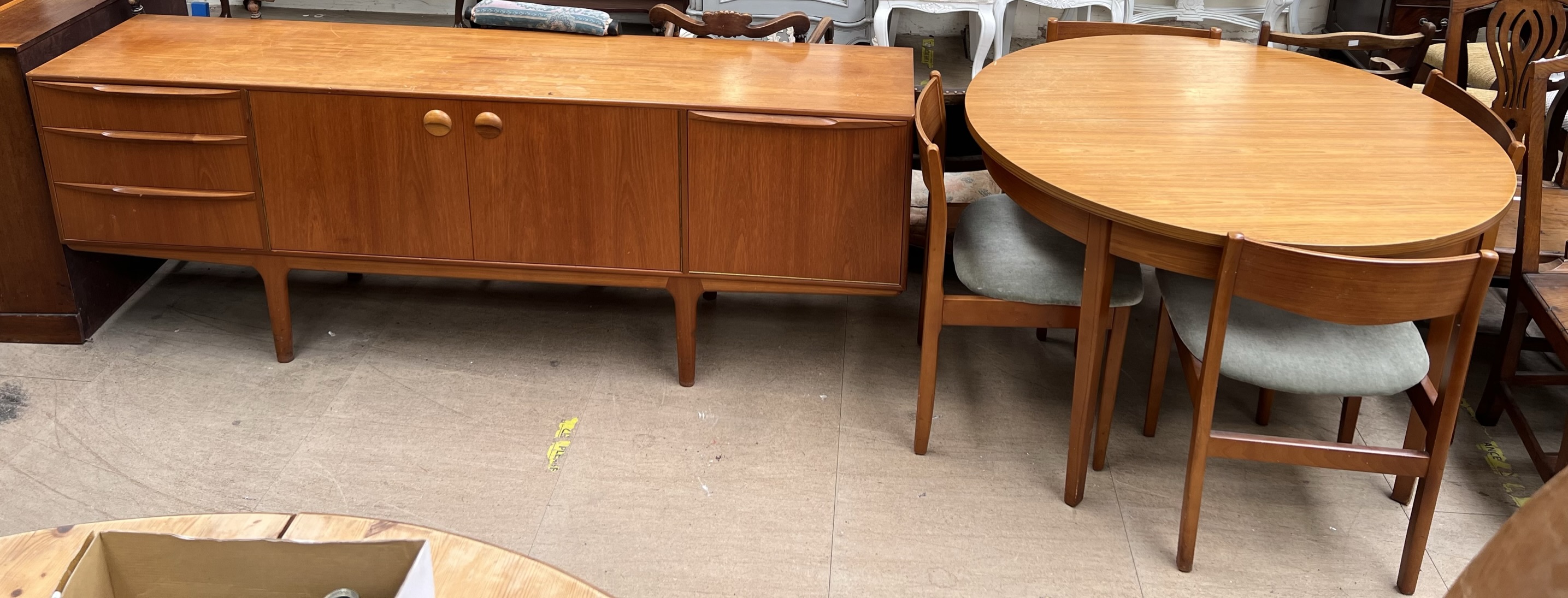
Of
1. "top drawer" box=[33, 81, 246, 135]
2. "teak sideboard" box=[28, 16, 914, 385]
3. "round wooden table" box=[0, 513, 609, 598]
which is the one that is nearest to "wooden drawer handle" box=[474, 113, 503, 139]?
"teak sideboard" box=[28, 16, 914, 385]

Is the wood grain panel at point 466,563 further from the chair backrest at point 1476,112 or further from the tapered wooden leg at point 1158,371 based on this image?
the chair backrest at point 1476,112

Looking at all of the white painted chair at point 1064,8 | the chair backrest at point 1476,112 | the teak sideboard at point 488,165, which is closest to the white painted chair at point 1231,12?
the white painted chair at point 1064,8

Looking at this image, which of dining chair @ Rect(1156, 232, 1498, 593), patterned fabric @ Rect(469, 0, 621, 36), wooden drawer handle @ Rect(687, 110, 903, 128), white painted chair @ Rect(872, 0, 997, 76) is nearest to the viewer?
dining chair @ Rect(1156, 232, 1498, 593)

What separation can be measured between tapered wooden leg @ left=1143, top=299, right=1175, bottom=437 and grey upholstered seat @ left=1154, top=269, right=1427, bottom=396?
1.05 feet

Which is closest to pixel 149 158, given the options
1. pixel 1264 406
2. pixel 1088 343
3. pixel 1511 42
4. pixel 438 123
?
pixel 438 123

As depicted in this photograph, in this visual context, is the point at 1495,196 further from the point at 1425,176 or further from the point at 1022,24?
the point at 1022,24

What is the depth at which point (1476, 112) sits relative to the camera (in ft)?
8.23

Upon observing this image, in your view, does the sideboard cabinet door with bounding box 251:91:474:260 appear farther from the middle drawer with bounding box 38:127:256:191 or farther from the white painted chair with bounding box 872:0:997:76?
the white painted chair with bounding box 872:0:997:76

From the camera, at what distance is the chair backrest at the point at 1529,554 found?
2.28ft

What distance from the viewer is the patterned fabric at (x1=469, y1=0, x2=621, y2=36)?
3084 millimetres

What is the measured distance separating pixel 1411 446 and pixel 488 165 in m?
2.02

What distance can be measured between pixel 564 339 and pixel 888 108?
1.08 m

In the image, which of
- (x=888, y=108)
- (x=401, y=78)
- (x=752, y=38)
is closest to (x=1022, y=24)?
(x=752, y=38)

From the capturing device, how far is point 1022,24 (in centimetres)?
558
